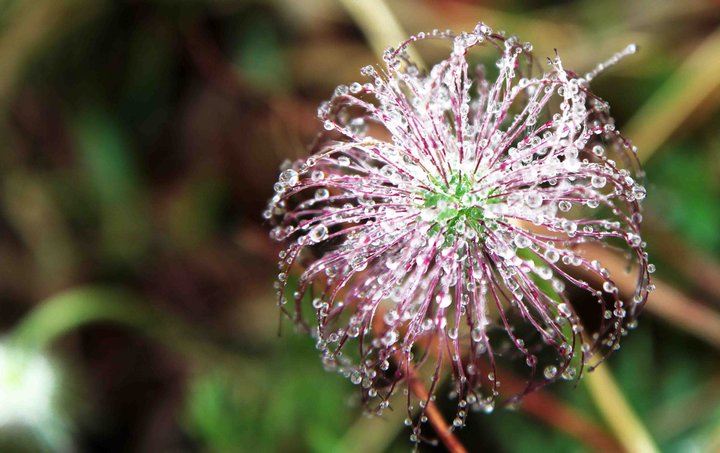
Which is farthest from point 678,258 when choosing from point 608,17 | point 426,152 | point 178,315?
point 178,315

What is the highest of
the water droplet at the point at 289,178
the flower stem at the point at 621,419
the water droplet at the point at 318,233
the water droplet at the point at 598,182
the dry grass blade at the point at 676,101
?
the water droplet at the point at 289,178

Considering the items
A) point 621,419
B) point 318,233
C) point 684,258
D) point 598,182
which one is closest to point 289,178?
point 318,233

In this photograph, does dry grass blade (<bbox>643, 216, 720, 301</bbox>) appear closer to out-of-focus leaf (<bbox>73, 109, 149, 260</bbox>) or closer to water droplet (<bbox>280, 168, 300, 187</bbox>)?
water droplet (<bbox>280, 168, 300, 187</bbox>)

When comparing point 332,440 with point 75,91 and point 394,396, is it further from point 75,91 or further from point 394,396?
point 75,91

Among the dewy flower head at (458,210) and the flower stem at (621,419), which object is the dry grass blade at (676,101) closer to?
the flower stem at (621,419)

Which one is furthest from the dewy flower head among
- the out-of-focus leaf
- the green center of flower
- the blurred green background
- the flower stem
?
the out-of-focus leaf

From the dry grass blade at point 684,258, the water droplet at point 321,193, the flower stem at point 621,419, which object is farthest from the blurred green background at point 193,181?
the water droplet at point 321,193

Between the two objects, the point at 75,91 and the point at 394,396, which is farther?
the point at 75,91

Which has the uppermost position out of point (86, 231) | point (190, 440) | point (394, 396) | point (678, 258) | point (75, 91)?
point (75, 91)
